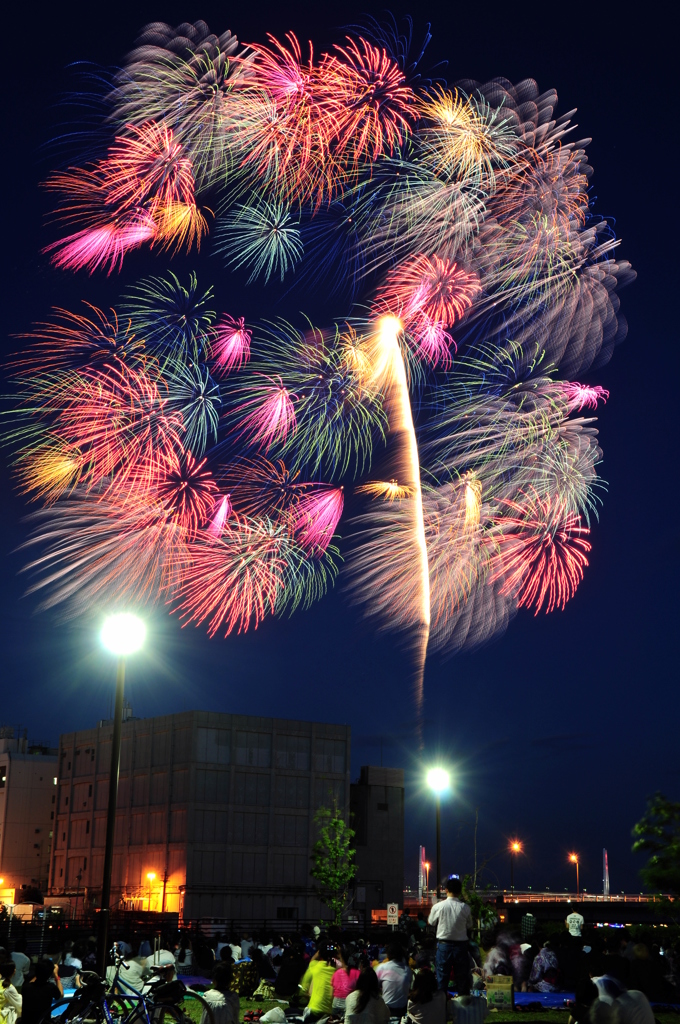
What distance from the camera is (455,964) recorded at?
14.2 meters

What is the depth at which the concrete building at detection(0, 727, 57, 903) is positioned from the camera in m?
94.0

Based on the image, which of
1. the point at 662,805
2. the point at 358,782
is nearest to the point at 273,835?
the point at 358,782

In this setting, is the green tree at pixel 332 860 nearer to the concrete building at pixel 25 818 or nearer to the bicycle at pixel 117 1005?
the concrete building at pixel 25 818

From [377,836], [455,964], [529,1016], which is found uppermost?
[377,836]

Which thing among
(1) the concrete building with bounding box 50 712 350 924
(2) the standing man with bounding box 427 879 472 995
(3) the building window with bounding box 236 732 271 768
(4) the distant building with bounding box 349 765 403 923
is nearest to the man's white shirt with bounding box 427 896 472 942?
(2) the standing man with bounding box 427 879 472 995

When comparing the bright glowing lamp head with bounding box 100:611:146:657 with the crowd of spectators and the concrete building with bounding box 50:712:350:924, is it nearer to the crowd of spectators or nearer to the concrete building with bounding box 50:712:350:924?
the crowd of spectators

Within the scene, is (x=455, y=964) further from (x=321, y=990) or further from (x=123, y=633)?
(x=123, y=633)

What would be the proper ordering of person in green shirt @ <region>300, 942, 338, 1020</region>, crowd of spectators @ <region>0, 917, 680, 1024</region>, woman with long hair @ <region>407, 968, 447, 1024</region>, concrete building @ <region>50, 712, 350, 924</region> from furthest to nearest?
1. concrete building @ <region>50, 712, 350, 924</region>
2. person in green shirt @ <region>300, 942, 338, 1020</region>
3. woman with long hair @ <region>407, 968, 447, 1024</region>
4. crowd of spectators @ <region>0, 917, 680, 1024</region>

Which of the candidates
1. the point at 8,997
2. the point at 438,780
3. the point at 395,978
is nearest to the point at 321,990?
the point at 395,978

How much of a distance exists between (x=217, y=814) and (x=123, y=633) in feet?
169

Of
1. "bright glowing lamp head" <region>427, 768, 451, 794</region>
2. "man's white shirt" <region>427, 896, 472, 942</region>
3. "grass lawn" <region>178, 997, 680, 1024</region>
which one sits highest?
"bright glowing lamp head" <region>427, 768, 451, 794</region>

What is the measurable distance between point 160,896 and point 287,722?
46.1 ft

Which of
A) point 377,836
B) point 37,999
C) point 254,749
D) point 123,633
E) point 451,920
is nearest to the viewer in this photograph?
point 37,999

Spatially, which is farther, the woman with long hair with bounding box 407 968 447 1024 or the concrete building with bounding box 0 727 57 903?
the concrete building with bounding box 0 727 57 903
